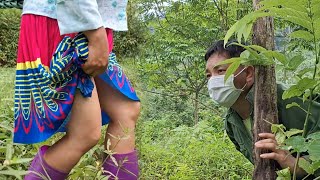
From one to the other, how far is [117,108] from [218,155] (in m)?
1.79

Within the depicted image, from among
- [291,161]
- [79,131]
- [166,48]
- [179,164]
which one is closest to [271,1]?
[291,161]

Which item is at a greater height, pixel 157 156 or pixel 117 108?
pixel 117 108

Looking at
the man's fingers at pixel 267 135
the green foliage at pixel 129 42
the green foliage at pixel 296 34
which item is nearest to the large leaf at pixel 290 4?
the green foliage at pixel 296 34

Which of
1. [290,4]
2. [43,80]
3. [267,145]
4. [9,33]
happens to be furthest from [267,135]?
[9,33]

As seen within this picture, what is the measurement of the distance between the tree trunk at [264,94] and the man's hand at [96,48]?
44cm

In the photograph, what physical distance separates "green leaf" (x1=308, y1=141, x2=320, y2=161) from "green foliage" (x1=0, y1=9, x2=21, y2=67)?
26.2 ft

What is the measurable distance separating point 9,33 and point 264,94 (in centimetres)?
826

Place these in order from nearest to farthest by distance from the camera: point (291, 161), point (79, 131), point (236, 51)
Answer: point (291, 161) → point (79, 131) → point (236, 51)

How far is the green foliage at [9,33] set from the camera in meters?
8.84

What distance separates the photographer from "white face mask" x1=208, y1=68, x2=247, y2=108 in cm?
175

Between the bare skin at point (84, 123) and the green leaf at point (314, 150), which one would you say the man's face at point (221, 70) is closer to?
the bare skin at point (84, 123)

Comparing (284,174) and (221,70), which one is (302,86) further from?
(221,70)

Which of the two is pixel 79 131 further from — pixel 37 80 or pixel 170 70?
pixel 170 70

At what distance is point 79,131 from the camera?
158 cm
